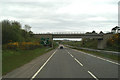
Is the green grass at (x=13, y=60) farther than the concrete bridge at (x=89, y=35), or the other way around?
the concrete bridge at (x=89, y=35)

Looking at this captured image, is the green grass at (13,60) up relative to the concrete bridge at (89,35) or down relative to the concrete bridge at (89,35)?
down

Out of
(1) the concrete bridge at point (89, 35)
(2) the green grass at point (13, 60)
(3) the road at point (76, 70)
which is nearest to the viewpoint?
(3) the road at point (76, 70)

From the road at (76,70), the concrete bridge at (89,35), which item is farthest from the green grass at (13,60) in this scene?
the concrete bridge at (89,35)

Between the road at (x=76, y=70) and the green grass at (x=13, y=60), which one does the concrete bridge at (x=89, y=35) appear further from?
the road at (x=76, y=70)

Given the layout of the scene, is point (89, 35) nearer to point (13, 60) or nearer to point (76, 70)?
point (13, 60)

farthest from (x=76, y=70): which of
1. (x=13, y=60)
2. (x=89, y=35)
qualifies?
(x=89, y=35)

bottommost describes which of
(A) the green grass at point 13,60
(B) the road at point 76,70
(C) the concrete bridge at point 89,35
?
(A) the green grass at point 13,60

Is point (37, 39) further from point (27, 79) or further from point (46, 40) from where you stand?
point (27, 79)

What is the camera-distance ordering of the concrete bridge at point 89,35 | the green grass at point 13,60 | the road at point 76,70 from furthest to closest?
the concrete bridge at point 89,35 → the green grass at point 13,60 → the road at point 76,70

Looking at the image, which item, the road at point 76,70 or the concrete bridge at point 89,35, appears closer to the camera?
the road at point 76,70

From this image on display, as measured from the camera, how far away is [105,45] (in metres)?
71.2

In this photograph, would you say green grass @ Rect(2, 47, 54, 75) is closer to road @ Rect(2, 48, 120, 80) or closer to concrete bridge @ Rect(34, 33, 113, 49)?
road @ Rect(2, 48, 120, 80)

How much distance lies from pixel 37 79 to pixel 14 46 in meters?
41.9

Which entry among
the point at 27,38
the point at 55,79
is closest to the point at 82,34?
the point at 27,38
